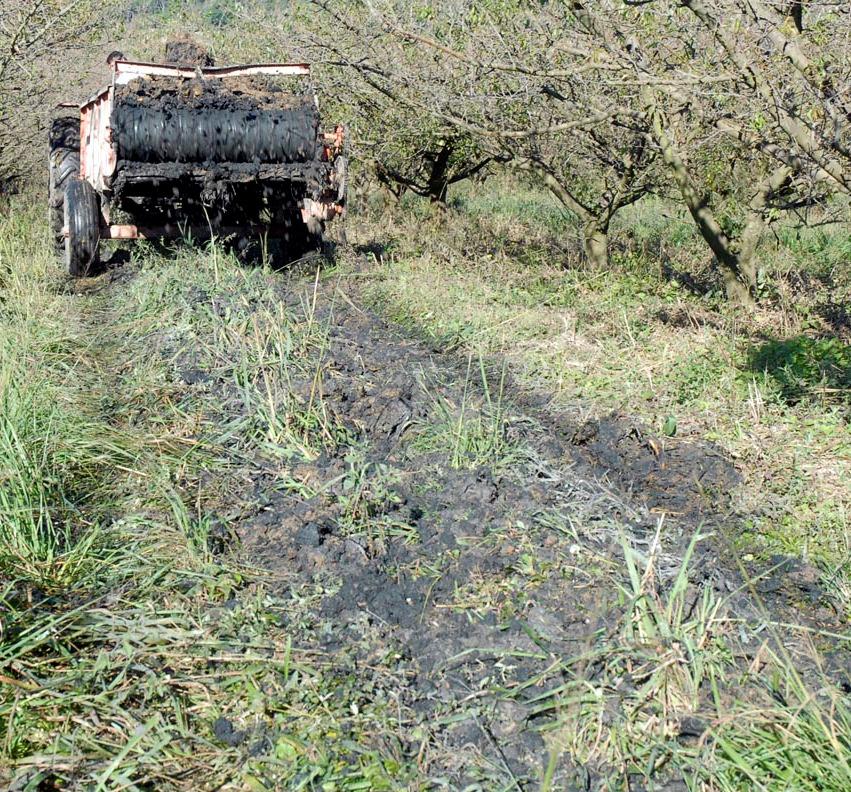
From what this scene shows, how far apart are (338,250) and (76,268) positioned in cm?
268

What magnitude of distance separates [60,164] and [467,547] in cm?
727

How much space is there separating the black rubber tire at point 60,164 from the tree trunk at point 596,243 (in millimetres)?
5058

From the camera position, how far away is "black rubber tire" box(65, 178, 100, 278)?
27.6 feet

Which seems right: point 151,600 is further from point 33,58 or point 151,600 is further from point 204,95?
point 33,58

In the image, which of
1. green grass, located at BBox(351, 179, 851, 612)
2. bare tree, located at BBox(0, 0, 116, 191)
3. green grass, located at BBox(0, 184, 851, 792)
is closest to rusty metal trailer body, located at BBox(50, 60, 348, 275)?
green grass, located at BBox(351, 179, 851, 612)

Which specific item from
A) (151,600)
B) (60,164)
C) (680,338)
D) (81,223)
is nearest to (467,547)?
(151,600)

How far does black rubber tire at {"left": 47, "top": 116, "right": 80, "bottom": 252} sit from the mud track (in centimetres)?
469

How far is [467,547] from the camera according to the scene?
3742 mm

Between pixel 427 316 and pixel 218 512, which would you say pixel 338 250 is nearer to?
pixel 427 316

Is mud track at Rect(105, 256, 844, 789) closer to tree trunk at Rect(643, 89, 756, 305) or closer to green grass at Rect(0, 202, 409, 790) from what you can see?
green grass at Rect(0, 202, 409, 790)

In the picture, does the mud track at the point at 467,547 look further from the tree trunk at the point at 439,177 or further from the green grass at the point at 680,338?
the tree trunk at the point at 439,177

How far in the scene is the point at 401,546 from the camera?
3789 millimetres

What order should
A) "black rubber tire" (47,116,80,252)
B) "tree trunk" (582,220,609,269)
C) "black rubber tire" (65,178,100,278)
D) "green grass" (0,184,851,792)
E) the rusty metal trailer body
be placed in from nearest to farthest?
1. "green grass" (0,184,851,792)
2. the rusty metal trailer body
3. "black rubber tire" (65,178,100,278)
4. "black rubber tire" (47,116,80,252)
5. "tree trunk" (582,220,609,269)

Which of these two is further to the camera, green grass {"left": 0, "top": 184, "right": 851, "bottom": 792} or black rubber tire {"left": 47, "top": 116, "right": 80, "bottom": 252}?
black rubber tire {"left": 47, "top": 116, "right": 80, "bottom": 252}
